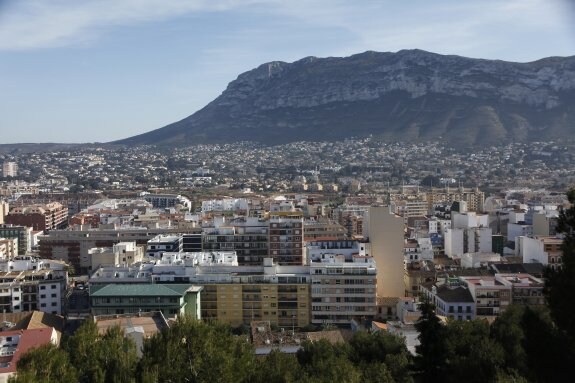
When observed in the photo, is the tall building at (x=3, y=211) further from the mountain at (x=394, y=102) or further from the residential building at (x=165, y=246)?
the mountain at (x=394, y=102)

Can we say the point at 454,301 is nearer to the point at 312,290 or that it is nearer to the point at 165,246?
the point at 312,290

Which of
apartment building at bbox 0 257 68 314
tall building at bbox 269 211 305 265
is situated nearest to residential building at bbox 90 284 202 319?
apartment building at bbox 0 257 68 314

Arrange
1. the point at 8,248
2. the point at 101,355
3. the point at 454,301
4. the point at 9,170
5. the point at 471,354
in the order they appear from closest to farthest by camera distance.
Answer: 1. the point at 101,355
2. the point at 471,354
3. the point at 454,301
4. the point at 8,248
5. the point at 9,170

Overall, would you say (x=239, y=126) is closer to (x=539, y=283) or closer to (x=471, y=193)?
(x=471, y=193)

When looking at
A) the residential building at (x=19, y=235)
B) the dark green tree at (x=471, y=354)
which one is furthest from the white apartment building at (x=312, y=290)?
the residential building at (x=19, y=235)

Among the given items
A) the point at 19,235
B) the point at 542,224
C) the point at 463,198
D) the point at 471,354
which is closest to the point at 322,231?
the point at 542,224

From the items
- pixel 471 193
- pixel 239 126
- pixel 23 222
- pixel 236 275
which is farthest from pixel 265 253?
pixel 239 126
